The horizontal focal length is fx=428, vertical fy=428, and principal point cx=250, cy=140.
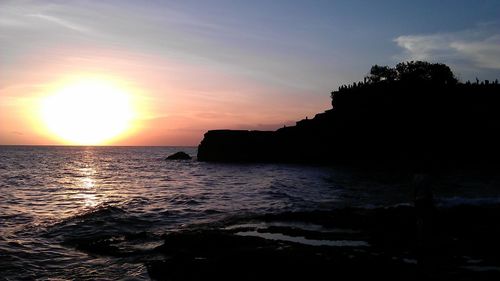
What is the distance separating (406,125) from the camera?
86438 millimetres

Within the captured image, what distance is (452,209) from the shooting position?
771 inches

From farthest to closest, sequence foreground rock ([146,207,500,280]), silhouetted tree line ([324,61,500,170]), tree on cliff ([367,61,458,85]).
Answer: tree on cliff ([367,61,458,85])
silhouetted tree line ([324,61,500,170])
foreground rock ([146,207,500,280])

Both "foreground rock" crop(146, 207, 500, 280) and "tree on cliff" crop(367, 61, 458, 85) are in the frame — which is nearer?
"foreground rock" crop(146, 207, 500, 280)

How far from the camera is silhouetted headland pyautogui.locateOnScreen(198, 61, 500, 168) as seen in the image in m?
82.4

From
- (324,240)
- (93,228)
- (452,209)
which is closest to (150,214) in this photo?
(93,228)

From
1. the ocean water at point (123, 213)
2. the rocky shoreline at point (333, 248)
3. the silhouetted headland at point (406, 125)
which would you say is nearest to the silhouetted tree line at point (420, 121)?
the silhouetted headland at point (406, 125)

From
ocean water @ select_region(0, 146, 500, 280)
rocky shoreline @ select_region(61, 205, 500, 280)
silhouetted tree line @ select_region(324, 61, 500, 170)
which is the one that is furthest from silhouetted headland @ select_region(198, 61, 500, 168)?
rocky shoreline @ select_region(61, 205, 500, 280)

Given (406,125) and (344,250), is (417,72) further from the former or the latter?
(344,250)

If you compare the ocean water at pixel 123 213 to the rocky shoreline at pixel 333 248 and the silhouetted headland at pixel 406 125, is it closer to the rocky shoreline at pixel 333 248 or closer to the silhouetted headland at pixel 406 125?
the rocky shoreline at pixel 333 248

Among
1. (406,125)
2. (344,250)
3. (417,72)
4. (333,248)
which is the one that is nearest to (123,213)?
Answer: (333,248)

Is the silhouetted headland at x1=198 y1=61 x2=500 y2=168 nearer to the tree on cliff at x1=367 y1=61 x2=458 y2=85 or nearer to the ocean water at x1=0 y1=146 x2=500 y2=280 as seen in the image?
the tree on cliff at x1=367 y1=61 x2=458 y2=85

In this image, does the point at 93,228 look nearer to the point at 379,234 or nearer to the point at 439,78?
the point at 379,234

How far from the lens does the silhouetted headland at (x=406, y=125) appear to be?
270ft

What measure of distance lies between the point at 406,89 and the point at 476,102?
13.2 m
